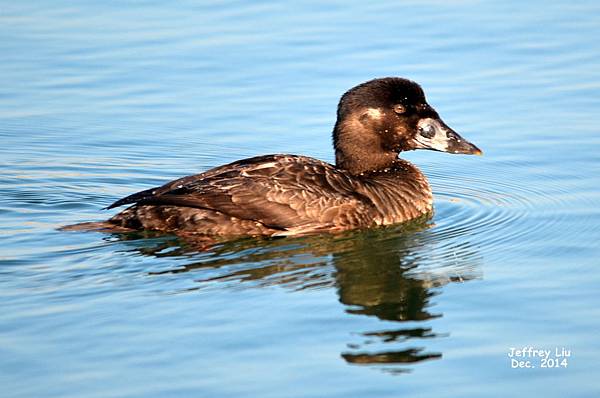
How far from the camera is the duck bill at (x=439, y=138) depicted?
11016 mm

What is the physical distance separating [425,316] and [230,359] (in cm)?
148

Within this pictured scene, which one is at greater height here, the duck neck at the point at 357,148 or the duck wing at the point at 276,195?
the duck neck at the point at 357,148

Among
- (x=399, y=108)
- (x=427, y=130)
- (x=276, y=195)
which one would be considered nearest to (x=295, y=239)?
(x=276, y=195)

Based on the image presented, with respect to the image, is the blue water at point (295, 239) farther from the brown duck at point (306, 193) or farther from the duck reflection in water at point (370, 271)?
the brown duck at point (306, 193)

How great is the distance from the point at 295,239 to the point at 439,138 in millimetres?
1898

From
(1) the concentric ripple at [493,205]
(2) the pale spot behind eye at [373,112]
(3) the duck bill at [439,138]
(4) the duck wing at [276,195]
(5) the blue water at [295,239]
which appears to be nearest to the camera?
(5) the blue water at [295,239]

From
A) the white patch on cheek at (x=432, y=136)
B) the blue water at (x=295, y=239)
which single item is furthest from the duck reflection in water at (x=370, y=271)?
the white patch on cheek at (x=432, y=136)

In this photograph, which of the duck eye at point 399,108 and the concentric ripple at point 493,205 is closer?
the concentric ripple at point 493,205

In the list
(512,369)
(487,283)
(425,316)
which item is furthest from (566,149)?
(512,369)

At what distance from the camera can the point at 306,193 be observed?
32.9 feet

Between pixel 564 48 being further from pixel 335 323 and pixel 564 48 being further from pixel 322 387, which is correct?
pixel 322 387

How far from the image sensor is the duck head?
10.7 meters

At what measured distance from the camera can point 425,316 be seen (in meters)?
8.10

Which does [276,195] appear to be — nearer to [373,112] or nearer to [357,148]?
[357,148]
